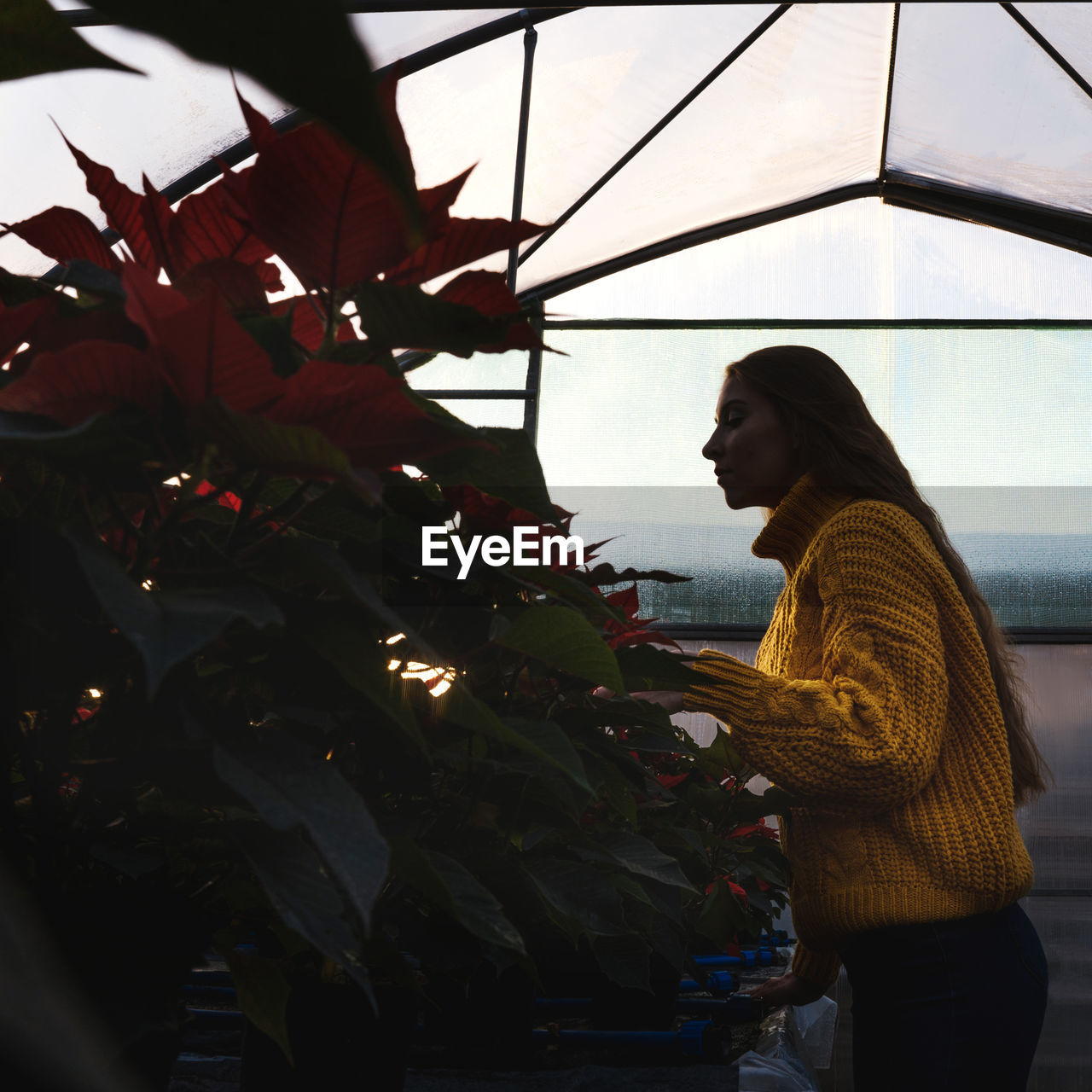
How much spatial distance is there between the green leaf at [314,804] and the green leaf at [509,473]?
0.12 metres

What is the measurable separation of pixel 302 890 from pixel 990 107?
3.40 meters

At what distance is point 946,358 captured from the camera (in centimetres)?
344

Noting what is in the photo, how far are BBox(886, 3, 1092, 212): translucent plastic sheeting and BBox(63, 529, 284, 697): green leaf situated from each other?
113 inches

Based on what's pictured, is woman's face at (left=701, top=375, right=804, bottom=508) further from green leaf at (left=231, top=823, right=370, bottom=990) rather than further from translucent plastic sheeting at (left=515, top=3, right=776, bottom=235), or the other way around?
translucent plastic sheeting at (left=515, top=3, right=776, bottom=235)

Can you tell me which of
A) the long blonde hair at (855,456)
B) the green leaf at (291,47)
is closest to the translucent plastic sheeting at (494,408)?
the long blonde hair at (855,456)

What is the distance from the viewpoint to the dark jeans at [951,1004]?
3.36 ft

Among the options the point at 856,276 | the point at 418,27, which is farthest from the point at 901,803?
the point at 856,276

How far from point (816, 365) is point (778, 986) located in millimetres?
779

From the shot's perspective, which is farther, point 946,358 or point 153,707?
point 946,358

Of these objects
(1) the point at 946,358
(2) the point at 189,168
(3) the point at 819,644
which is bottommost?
(3) the point at 819,644

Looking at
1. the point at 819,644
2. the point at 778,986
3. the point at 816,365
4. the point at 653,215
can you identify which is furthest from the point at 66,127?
the point at 778,986

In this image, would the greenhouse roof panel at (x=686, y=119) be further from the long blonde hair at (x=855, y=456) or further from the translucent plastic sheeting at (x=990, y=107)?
the long blonde hair at (x=855, y=456)

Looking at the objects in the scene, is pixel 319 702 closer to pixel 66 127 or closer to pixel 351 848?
pixel 351 848

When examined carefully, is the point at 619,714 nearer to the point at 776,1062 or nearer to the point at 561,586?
the point at 561,586
